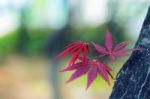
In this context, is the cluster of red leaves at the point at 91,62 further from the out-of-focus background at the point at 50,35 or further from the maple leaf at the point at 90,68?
the out-of-focus background at the point at 50,35

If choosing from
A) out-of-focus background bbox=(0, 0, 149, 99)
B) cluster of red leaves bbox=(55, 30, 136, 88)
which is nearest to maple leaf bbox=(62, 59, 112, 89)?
cluster of red leaves bbox=(55, 30, 136, 88)

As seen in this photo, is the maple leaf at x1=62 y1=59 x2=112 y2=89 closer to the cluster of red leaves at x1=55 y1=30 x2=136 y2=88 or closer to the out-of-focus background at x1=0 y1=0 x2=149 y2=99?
the cluster of red leaves at x1=55 y1=30 x2=136 y2=88

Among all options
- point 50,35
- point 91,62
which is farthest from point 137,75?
point 50,35

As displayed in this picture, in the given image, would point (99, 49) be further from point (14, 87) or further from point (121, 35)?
point (14, 87)

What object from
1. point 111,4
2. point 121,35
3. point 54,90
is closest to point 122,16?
point 111,4

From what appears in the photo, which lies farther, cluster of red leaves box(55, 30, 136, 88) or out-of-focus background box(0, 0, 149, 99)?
out-of-focus background box(0, 0, 149, 99)

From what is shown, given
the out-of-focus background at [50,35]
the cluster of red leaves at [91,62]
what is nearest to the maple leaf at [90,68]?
the cluster of red leaves at [91,62]

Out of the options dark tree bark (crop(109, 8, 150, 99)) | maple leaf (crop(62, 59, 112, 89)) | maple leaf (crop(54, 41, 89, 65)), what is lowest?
dark tree bark (crop(109, 8, 150, 99))
